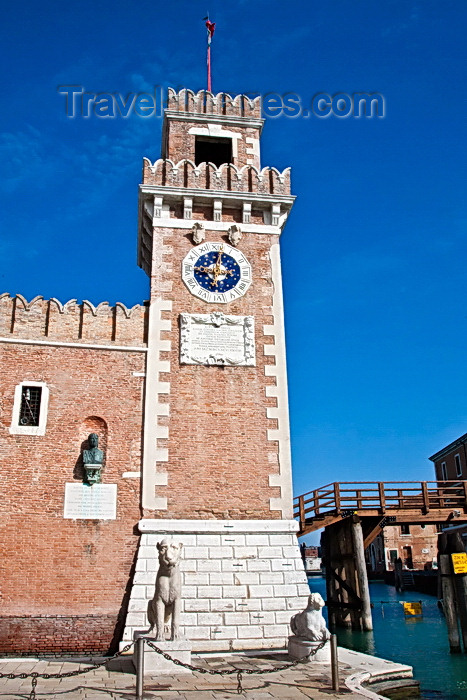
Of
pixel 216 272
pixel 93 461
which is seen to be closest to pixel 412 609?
pixel 216 272

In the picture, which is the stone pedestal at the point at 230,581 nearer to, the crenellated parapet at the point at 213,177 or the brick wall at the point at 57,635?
the brick wall at the point at 57,635

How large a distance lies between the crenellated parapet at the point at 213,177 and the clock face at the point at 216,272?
200 centimetres

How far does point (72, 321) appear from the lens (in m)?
16.5

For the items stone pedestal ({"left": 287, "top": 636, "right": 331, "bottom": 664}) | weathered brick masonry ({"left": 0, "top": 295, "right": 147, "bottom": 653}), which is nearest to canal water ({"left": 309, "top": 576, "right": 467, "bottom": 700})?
stone pedestal ({"left": 287, "top": 636, "right": 331, "bottom": 664})

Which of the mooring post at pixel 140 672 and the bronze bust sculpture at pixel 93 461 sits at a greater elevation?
the bronze bust sculpture at pixel 93 461

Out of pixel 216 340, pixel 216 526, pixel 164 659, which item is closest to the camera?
pixel 164 659

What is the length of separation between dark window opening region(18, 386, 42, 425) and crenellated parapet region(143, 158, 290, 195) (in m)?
6.97

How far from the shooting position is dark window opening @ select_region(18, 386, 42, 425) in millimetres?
15258

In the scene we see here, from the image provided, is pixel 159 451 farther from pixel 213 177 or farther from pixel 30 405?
pixel 213 177

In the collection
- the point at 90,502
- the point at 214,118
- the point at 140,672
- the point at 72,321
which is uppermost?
the point at 214,118

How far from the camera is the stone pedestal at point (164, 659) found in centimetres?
1075

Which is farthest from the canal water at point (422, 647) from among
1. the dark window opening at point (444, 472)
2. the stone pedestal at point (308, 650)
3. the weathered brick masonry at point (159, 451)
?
the dark window opening at point (444, 472)

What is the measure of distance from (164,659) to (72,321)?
9008mm

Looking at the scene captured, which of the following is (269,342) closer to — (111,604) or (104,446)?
(104,446)
